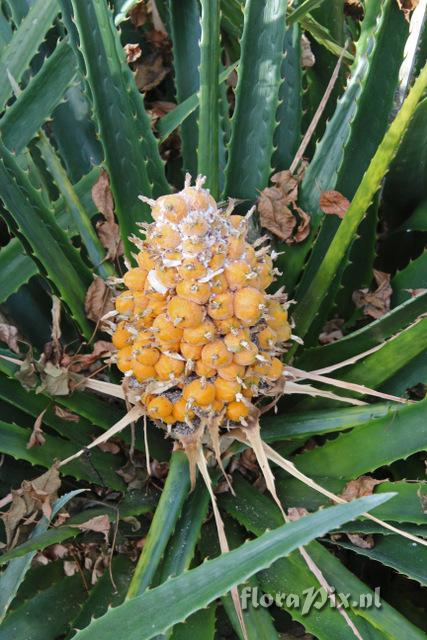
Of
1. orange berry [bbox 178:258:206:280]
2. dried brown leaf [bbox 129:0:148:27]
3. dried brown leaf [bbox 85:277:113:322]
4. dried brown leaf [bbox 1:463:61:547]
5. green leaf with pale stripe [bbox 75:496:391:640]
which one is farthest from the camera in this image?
dried brown leaf [bbox 129:0:148:27]

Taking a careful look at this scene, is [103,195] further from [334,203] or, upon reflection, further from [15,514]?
[15,514]

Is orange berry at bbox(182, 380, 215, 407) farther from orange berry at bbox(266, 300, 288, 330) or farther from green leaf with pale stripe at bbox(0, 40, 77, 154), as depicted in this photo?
green leaf with pale stripe at bbox(0, 40, 77, 154)

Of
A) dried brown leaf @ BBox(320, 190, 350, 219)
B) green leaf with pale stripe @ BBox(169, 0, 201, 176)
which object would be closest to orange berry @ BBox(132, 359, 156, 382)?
dried brown leaf @ BBox(320, 190, 350, 219)

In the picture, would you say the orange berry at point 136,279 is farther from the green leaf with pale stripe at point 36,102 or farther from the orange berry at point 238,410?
the green leaf with pale stripe at point 36,102

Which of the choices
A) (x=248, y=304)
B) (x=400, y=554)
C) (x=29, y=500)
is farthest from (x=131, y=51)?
(x=400, y=554)

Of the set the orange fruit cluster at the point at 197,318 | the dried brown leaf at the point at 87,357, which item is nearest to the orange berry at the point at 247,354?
the orange fruit cluster at the point at 197,318

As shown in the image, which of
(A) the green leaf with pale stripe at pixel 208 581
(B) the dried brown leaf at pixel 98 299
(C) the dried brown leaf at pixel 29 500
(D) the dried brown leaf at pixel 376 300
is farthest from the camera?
(D) the dried brown leaf at pixel 376 300
